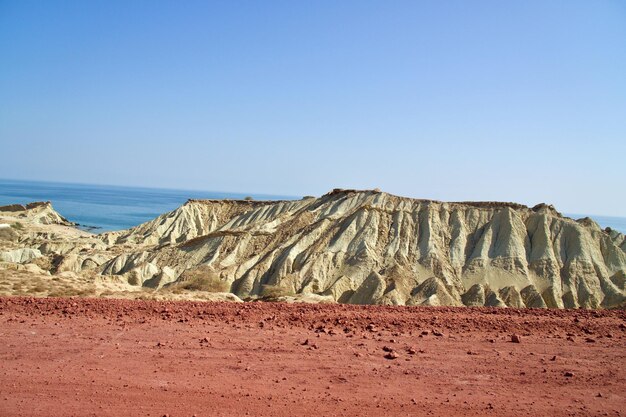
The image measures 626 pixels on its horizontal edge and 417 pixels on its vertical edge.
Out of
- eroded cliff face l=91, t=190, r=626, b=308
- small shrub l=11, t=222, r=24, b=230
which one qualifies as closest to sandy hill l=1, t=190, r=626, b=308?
eroded cliff face l=91, t=190, r=626, b=308

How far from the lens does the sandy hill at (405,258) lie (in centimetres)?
3544

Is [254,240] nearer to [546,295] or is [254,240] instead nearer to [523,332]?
[546,295]

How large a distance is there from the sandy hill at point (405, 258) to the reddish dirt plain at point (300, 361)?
20.1 meters

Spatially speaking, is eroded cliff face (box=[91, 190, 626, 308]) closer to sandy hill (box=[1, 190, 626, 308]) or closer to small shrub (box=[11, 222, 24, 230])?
sandy hill (box=[1, 190, 626, 308])

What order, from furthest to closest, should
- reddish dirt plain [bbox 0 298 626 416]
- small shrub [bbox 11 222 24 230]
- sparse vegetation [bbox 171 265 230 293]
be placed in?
small shrub [bbox 11 222 24 230]
sparse vegetation [bbox 171 265 230 293]
reddish dirt plain [bbox 0 298 626 416]

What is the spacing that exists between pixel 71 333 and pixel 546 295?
110 feet

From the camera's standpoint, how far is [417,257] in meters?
39.8

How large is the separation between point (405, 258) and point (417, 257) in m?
0.98

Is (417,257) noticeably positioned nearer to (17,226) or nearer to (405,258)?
(405,258)

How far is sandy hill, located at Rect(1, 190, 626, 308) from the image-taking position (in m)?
35.4

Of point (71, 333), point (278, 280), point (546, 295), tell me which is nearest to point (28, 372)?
point (71, 333)

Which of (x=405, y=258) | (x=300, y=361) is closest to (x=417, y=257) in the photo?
(x=405, y=258)

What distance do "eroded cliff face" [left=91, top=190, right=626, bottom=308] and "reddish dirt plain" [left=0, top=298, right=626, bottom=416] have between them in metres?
22.4

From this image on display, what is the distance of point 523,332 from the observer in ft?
35.8
